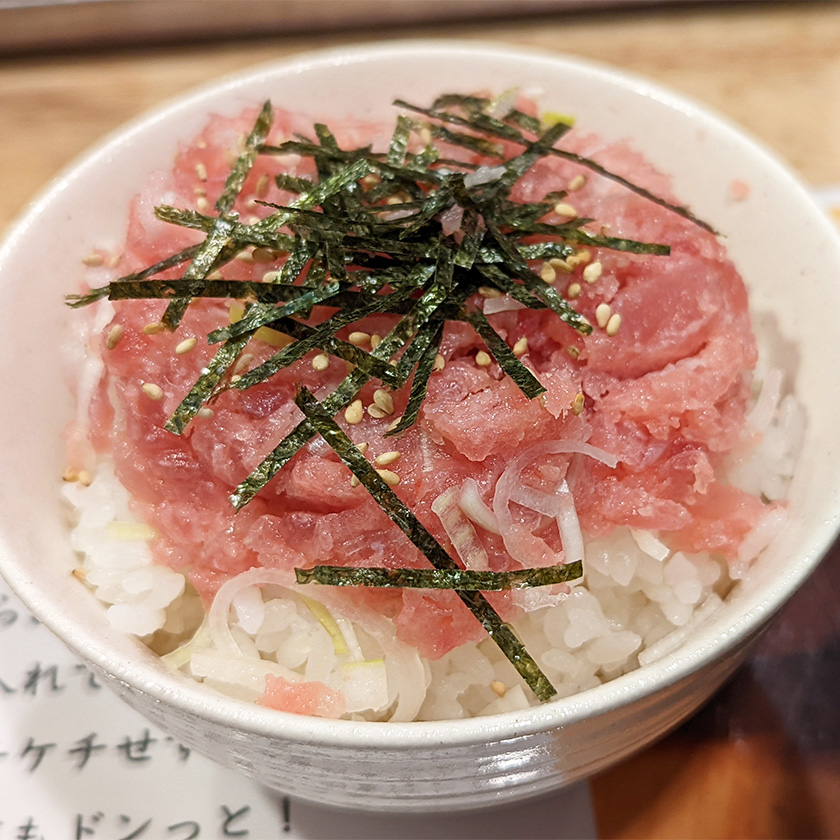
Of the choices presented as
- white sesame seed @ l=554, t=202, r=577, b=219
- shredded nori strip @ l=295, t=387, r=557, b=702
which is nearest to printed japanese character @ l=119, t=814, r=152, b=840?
shredded nori strip @ l=295, t=387, r=557, b=702

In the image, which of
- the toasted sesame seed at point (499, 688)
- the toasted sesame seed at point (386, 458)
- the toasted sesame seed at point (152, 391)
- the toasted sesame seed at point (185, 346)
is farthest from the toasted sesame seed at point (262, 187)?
the toasted sesame seed at point (499, 688)

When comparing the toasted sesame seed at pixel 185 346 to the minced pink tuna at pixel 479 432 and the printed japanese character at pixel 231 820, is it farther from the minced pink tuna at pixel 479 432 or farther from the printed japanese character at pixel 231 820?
the printed japanese character at pixel 231 820

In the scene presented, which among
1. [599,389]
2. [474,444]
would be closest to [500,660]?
[474,444]

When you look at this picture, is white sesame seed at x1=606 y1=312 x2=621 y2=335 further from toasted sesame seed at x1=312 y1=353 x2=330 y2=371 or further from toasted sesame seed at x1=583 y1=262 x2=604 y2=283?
toasted sesame seed at x1=312 y1=353 x2=330 y2=371

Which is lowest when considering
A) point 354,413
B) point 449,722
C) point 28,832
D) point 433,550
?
point 28,832

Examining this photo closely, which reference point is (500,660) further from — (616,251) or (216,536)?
(616,251)

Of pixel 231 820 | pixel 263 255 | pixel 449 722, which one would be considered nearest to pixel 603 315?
pixel 263 255

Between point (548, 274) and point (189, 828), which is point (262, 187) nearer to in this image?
point (548, 274)
